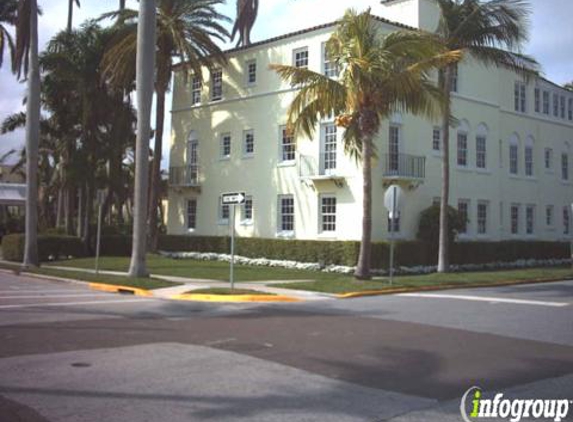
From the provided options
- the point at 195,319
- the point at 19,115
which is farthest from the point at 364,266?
the point at 19,115

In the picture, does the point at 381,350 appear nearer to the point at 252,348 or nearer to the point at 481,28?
the point at 252,348

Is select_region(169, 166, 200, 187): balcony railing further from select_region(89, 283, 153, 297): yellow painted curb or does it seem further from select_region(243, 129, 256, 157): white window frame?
select_region(89, 283, 153, 297): yellow painted curb

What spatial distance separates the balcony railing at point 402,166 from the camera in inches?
1116

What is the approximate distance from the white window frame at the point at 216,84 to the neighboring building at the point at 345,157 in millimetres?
78

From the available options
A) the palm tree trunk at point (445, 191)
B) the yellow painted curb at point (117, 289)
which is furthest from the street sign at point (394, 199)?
the yellow painted curb at point (117, 289)

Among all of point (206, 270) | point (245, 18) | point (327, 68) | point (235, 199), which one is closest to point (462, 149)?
point (327, 68)

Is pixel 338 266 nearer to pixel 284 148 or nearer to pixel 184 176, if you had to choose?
pixel 284 148

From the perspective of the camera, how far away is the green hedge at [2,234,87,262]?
33312 mm

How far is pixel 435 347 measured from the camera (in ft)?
32.5

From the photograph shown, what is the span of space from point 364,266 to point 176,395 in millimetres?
14138

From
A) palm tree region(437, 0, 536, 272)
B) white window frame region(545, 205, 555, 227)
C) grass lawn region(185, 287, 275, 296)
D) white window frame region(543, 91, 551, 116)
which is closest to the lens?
grass lawn region(185, 287, 275, 296)

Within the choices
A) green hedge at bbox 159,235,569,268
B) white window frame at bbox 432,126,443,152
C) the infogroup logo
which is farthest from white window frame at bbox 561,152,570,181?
the infogroup logo

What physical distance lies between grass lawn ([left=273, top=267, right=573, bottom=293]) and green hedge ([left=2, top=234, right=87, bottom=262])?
17133mm

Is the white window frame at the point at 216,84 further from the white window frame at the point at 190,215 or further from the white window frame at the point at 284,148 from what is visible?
the white window frame at the point at 190,215
